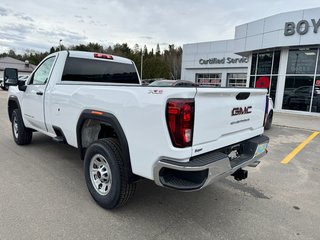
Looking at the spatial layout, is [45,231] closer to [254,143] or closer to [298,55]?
[254,143]

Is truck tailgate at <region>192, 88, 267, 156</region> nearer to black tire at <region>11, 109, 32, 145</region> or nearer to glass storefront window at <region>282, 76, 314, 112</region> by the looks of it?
black tire at <region>11, 109, 32, 145</region>

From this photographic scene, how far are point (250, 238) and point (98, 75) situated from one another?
3705 millimetres

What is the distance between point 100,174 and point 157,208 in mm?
875

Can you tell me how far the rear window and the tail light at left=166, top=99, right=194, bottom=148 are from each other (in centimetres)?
275

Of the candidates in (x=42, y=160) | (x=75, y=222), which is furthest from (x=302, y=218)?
(x=42, y=160)

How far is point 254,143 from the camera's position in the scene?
10.9 ft

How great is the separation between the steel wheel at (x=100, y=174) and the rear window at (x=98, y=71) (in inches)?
71.4

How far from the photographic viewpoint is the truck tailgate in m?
2.47

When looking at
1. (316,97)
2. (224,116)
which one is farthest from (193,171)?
(316,97)

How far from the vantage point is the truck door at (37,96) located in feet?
14.9

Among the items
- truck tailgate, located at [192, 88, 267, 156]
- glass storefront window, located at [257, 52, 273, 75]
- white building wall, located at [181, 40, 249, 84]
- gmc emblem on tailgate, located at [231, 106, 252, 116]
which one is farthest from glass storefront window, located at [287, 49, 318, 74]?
gmc emblem on tailgate, located at [231, 106, 252, 116]

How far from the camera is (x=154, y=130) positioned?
2438mm

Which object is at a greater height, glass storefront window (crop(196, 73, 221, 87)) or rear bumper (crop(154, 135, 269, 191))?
glass storefront window (crop(196, 73, 221, 87))

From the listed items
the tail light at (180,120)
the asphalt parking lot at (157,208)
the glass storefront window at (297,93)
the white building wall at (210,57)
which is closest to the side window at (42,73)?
the asphalt parking lot at (157,208)
